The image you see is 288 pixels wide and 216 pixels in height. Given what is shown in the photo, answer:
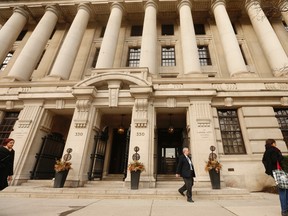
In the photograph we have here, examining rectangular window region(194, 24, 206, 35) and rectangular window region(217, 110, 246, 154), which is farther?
rectangular window region(194, 24, 206, 35)

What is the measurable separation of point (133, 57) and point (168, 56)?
3825 millimetres

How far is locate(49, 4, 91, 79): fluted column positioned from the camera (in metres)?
15.3

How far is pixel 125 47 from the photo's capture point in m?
20.3

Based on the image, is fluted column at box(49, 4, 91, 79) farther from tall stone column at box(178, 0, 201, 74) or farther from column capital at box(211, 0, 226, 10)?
column capital at box(211, 0, 226, 10)

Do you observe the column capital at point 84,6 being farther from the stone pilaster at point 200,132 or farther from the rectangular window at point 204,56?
the stone pilaster at point 200,132

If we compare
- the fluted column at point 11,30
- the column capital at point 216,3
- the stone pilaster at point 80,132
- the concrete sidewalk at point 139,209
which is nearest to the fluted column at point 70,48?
the stone pilaster at point 80,132

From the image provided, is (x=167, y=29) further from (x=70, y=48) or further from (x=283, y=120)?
(x=283, y=120)

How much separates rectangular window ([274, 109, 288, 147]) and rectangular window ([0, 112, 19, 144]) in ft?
58.1

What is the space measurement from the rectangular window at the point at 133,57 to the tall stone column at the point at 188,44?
5298mm

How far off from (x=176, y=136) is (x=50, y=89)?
10.8 m

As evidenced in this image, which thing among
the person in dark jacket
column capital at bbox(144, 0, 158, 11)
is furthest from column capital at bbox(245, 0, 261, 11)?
the person in dark jacket

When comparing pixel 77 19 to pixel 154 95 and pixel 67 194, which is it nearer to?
pixel 154 95

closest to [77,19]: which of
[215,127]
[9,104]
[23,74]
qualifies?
A: [23,74]

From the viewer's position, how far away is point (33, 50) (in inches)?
680
